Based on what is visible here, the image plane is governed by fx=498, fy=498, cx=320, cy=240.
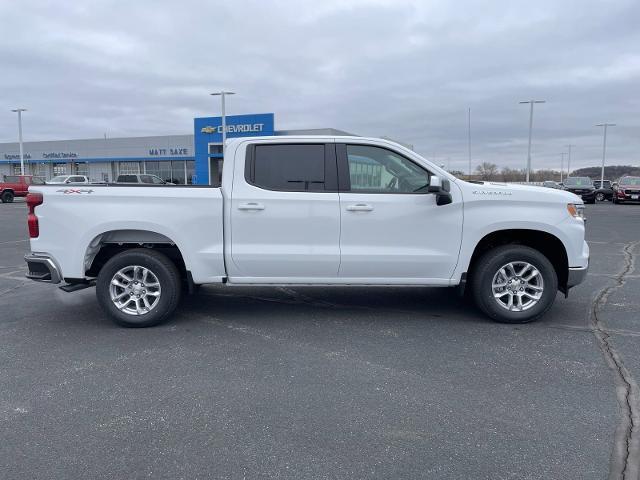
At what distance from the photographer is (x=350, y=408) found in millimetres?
3498

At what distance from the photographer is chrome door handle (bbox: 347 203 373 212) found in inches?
203

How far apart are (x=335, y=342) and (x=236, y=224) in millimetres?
1578

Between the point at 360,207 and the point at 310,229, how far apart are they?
0.57 m

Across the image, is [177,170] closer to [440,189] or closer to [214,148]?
[214,148]

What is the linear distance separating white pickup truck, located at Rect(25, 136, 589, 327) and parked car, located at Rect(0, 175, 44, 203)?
106 ft

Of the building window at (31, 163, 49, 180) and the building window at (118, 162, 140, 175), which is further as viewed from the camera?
the building window at (31, 163, 49, 180)

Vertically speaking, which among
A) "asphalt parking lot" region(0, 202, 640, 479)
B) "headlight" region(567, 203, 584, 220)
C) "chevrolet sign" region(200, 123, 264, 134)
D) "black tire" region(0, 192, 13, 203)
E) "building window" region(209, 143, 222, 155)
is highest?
"chevrolet sign" region(200, 123, 264, 134)

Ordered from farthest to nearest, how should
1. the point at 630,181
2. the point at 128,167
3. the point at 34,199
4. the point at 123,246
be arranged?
the point at 128,167 → the point at 630,181 → the point at 123,246 → the point at 34,199

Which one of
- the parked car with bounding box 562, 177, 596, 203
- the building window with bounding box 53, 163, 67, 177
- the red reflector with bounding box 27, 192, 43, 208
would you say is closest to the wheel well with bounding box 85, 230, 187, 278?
the red reflector with bounding box 27, 192, 43, 208

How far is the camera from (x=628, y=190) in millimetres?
30844

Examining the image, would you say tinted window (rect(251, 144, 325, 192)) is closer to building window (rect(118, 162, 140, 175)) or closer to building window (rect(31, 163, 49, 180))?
building window (rect(118, 162, 140, 175))

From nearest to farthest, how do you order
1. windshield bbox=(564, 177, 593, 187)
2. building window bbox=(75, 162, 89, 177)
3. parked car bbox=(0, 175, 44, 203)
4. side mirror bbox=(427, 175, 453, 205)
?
side mirror bbox=(427, 175, 453, 205)
windshield bbox=(564, 177, 593, 187)
parked car bbox=(0, 175, 44, 203)
building window bbox=(75, 162, 89, 177)

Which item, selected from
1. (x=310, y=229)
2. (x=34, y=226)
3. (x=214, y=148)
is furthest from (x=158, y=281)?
(x=214, y=148)

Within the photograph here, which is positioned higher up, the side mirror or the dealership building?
the dealership building
